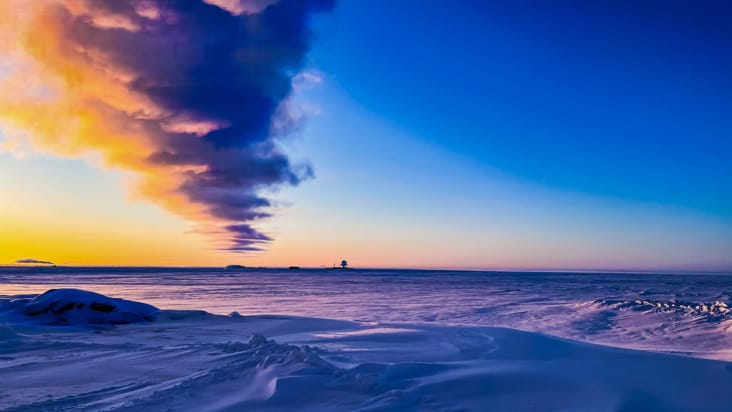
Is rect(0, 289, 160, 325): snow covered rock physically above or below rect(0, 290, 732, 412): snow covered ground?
above

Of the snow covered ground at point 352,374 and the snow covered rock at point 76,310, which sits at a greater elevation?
the snow covered rock at point 76,310

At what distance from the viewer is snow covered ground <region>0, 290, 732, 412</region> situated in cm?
349

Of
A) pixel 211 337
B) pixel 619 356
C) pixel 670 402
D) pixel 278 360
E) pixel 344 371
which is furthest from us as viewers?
pixel 211 337

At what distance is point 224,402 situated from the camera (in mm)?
3459

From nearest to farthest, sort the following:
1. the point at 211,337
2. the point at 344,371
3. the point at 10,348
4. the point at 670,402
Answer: the point at 670,402 < the point at 344,371 < the point at 10,348 < the point at 211,337

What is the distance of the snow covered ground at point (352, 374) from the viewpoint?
138 inches

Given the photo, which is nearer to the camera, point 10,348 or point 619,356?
point 619,356

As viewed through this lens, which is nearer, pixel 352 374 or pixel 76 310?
pixel 352 374

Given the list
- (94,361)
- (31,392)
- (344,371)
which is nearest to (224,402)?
(344,371)

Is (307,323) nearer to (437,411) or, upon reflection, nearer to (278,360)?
(278,360)

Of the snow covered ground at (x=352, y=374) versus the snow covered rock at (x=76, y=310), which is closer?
the snow covered ground at (x=352, y=374)

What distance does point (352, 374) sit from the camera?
13.4 ft

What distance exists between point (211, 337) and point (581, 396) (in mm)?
5146

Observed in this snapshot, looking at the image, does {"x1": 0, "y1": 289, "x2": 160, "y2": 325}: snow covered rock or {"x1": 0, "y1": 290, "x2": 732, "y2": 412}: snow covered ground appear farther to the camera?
{"x1": 0, "y1": 289, "x2": 160, "y2": 325}: snow covered rock
